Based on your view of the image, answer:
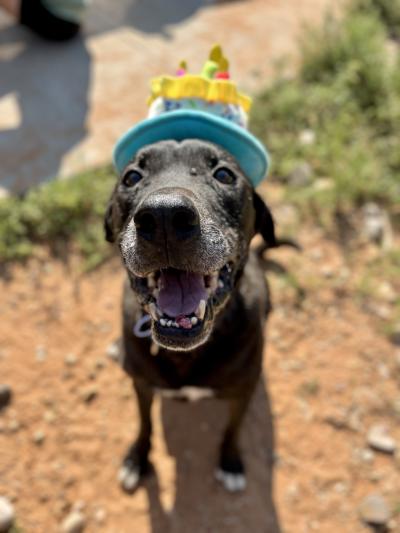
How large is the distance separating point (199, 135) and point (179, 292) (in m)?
0.85

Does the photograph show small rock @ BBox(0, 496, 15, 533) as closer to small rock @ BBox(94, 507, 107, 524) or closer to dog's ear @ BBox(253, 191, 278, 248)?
small rock @ BBox(94, 507, 107, 524)

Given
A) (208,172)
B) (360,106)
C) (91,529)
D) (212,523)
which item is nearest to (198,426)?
(212,523)

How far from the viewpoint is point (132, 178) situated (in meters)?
2.41

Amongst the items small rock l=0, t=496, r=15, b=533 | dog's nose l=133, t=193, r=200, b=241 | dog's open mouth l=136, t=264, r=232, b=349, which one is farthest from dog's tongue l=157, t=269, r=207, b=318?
small rock l=0, t=496, r=15, b=533

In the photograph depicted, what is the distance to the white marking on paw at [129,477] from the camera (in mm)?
3154

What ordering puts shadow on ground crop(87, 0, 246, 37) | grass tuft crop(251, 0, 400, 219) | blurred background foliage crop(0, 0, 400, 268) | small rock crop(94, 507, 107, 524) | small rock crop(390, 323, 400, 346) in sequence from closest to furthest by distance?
1. small rock crop(94, 507, 107, 524)
2. small rock crop(390, 323, 400, 346)
3. blurred background foliage crop(0, 0, 400, 268)
4. grass tuft crop(251, 0, 400, 219)
5. shadow on ground crop(87, 0, 246, 37)

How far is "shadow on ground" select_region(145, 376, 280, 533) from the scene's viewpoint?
3109mm

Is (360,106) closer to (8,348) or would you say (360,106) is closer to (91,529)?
(8,348)

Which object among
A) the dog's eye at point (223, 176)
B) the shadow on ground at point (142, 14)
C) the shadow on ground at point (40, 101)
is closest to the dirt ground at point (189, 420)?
the shadow on ground at point (40, 101)

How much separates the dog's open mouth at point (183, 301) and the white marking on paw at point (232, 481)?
150 cm

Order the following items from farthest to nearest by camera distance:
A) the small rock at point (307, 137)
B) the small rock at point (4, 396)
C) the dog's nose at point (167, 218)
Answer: the small rock at point (307, 137)
the small rock at point (4, 396)
the dog's nose at point (167, 218)

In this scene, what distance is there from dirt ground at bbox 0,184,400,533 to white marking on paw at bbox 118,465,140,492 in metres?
0.06

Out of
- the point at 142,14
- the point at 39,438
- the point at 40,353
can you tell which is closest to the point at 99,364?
the point at 40,353

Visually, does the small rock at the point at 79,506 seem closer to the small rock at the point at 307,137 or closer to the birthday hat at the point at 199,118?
the birthday hat at the point at 199,118
